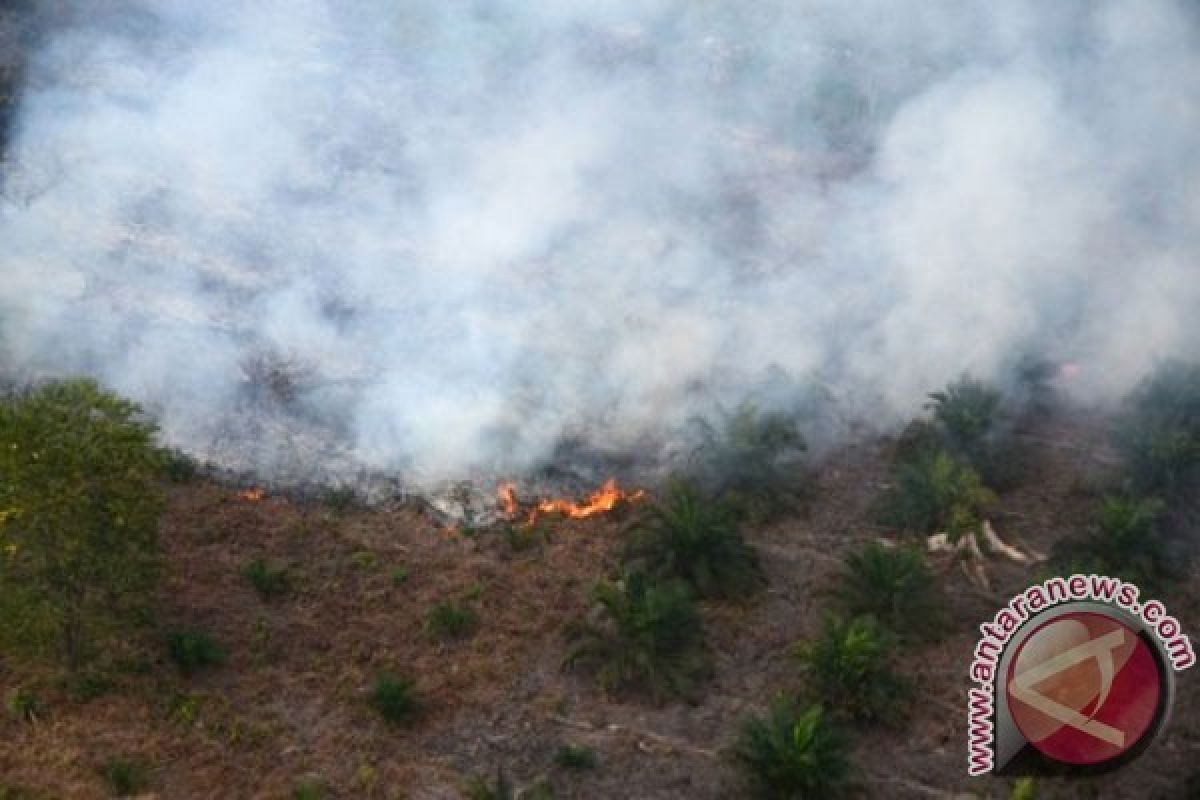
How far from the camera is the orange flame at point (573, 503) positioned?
54.8 ft

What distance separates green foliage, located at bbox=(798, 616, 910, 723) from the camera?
1242 cm

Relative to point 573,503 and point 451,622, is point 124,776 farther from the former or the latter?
point 573,503

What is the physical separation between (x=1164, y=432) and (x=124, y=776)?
14491 millimetres

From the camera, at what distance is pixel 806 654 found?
41.6 ft

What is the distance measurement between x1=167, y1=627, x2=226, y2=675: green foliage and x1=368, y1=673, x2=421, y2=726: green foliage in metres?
2.15

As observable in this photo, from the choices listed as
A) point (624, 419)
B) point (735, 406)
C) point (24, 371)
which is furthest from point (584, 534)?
point (24, 371)

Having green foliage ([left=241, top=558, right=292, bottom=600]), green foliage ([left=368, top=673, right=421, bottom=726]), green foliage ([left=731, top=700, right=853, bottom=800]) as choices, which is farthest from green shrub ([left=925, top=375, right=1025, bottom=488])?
green foliage ([left=241, top=558, right=292, bottom=600])

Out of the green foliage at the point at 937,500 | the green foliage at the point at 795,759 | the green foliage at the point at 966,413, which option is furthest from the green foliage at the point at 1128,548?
the green foliage at the point at 795,759

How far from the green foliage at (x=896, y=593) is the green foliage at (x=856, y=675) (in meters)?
1.05

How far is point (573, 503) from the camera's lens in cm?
1692

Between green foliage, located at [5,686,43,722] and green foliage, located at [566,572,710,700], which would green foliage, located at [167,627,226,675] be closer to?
green foliage, located at [5,686,43,722]

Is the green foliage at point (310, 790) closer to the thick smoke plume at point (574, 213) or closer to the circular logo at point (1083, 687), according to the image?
the thick smoke plume at point (574, 213)

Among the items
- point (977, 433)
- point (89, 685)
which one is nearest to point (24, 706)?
point (89, 685)

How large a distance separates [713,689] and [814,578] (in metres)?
2.64
